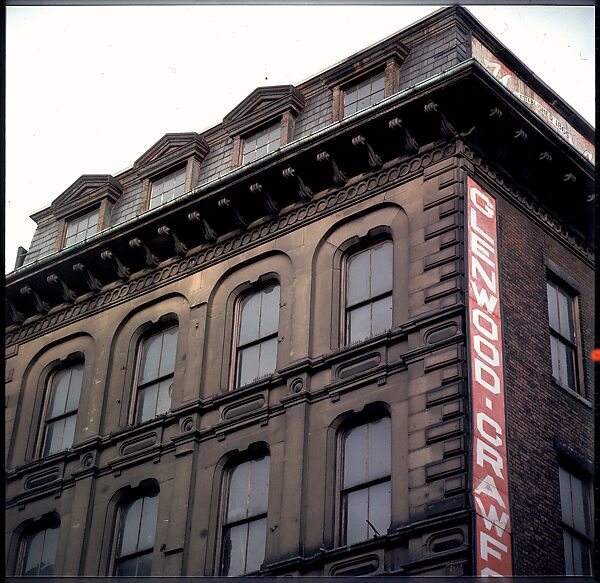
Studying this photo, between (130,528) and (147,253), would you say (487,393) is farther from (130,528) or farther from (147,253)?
(147,253)

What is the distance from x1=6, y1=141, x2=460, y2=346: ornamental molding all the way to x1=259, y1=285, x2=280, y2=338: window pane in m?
1.30

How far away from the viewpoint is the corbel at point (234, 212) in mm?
32031

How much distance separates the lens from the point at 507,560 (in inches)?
936

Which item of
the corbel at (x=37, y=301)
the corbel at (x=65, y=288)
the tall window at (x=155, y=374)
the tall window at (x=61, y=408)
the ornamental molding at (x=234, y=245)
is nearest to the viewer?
the ornamental molding at (x=234, y=245)

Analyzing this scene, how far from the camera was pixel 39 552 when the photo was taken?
31812mm

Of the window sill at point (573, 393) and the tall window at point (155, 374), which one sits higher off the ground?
the tall window at point (155, 374)

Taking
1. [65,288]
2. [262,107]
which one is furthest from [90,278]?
[262,107]

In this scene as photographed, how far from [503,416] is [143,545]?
8.50 m

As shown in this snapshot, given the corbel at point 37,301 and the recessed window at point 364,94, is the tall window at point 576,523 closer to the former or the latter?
the recessed window at point 364,94

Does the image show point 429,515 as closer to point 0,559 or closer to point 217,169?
point 0,559

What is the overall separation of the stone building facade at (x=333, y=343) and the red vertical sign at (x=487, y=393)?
0.21 feet

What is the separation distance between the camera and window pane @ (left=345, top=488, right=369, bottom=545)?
25.6m

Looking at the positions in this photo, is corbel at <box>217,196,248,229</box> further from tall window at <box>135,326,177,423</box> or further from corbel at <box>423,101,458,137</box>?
corbel at <box>423,101,458,137</box>

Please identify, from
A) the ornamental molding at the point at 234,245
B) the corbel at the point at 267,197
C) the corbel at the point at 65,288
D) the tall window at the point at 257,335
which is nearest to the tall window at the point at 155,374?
the ornamental molding at the point at 234,245
